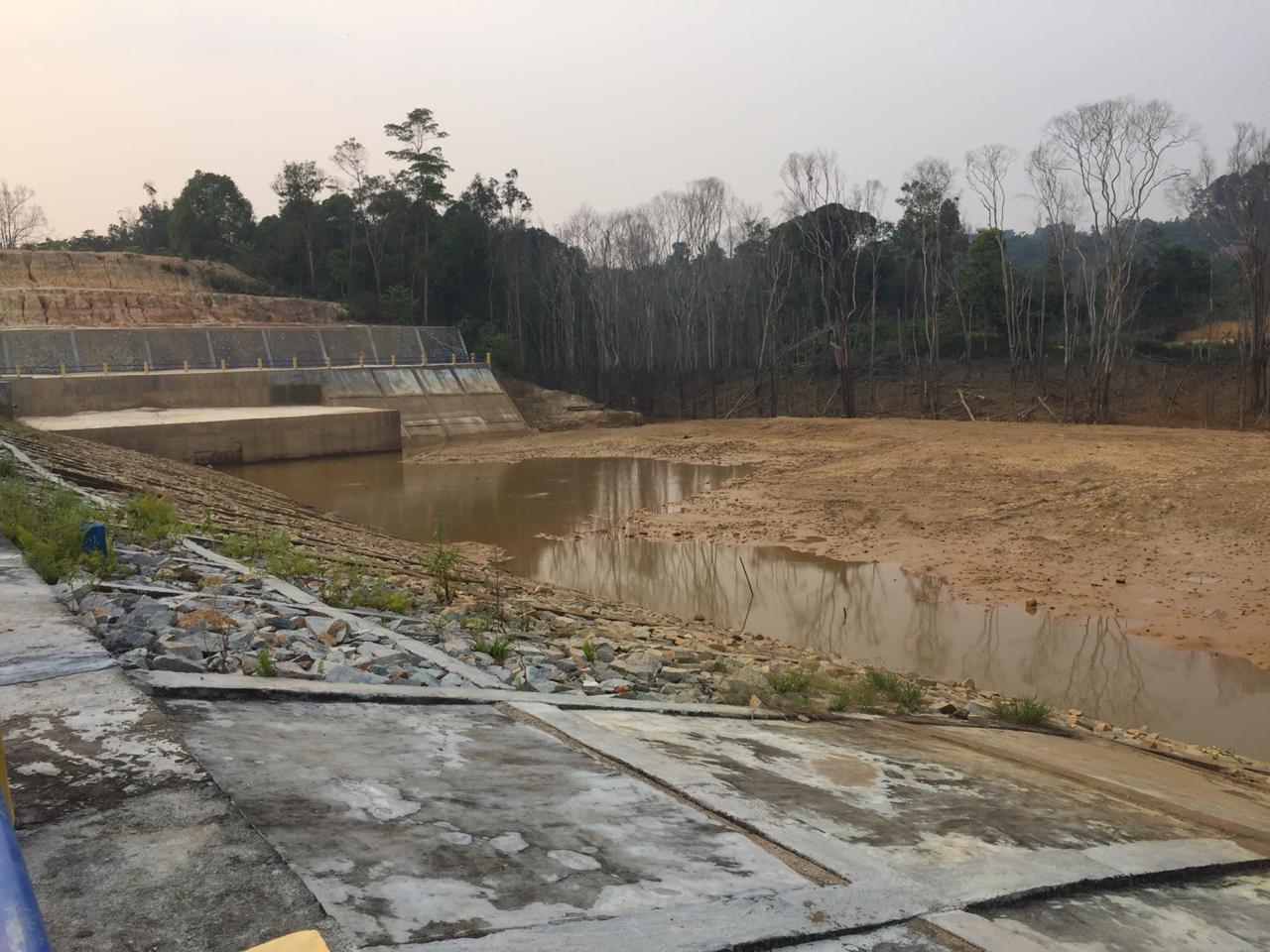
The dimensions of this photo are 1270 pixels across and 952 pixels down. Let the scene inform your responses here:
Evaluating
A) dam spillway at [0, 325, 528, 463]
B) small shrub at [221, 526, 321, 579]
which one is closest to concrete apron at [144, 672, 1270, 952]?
small shrub at [221, 526, 321, 579]

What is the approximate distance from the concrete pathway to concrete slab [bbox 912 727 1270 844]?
0.14 m

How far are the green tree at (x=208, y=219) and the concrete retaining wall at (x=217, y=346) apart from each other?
51.2 ft

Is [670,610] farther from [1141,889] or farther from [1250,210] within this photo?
[1250,210]

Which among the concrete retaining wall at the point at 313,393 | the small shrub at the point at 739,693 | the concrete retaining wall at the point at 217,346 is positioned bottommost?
the small shrub at the point at 739,693

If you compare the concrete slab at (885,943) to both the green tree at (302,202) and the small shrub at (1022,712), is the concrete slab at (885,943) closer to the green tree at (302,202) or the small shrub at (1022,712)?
the small shrub at (1022,712)

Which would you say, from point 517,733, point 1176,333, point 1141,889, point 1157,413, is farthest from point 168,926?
point 1176,333

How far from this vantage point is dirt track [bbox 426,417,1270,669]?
33.8ft

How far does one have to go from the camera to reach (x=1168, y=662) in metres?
8.37

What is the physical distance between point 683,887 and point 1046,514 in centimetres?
1400

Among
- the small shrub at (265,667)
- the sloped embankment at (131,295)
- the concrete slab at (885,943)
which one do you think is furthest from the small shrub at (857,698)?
the sloped embankment at (131,295)

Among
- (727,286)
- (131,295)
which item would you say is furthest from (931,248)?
(131,295)

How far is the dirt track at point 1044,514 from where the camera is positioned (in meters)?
10.3

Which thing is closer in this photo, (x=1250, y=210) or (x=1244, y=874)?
(x=1244, y=874)

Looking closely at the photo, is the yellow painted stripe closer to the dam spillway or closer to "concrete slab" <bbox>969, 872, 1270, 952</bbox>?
"concrete slab" <bbox>969, 872, 1270, 952</bbox>
